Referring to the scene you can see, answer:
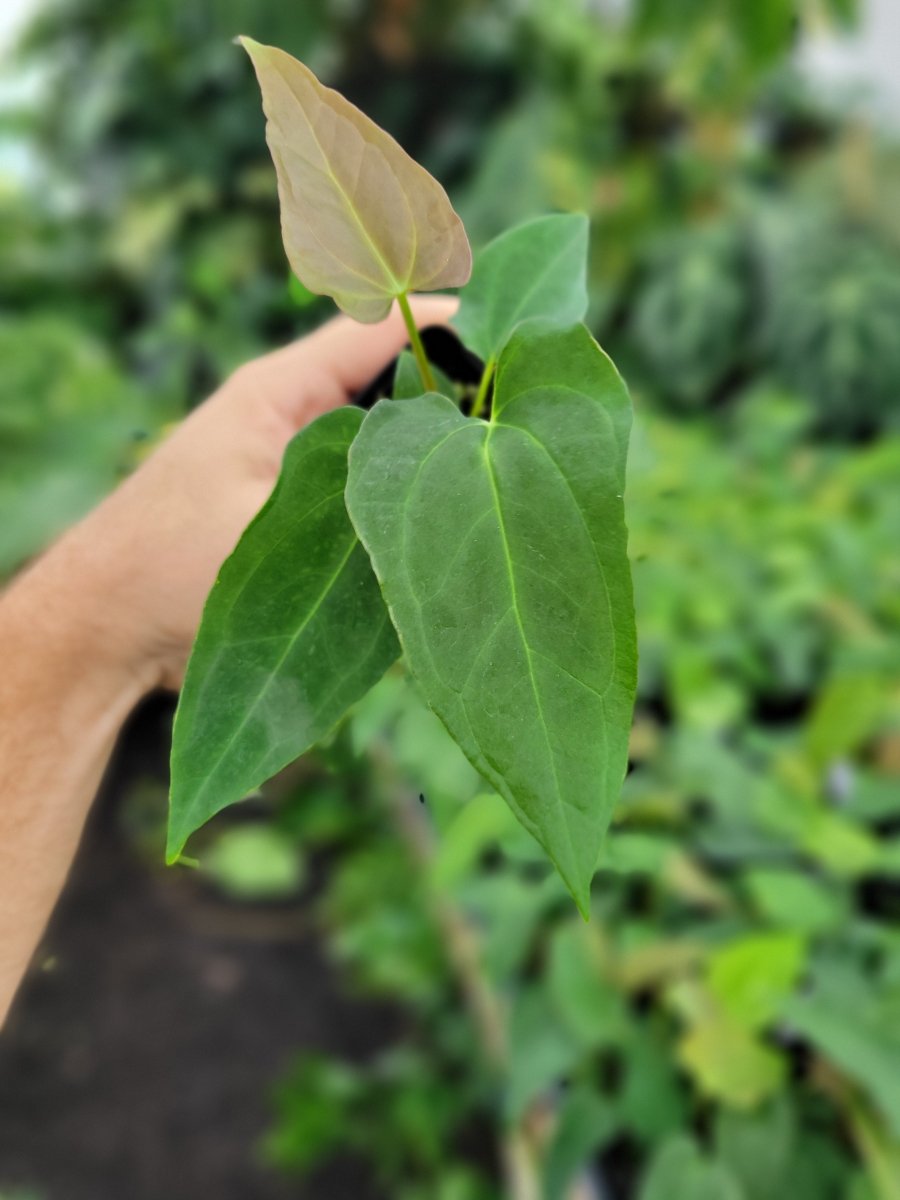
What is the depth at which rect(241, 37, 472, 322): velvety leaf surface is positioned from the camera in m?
0.21

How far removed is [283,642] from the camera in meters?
0.23

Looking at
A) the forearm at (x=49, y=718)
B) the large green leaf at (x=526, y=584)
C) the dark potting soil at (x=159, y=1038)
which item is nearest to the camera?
the large green leaf at (x=526, y=584)

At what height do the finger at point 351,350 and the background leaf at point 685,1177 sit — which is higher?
the finger at point 351,350

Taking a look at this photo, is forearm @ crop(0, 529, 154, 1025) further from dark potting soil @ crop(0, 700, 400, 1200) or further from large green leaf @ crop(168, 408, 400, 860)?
dark potting soil @ crop(0, 700, 400, 1200)

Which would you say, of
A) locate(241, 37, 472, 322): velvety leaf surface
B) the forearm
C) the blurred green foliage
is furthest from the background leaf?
locate(241, 37, 472, 322): velvety leaf surface

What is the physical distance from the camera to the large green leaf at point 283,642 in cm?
22

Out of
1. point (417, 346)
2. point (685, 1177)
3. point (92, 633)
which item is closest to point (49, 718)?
point (92, 633)

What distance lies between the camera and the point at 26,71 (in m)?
2.18

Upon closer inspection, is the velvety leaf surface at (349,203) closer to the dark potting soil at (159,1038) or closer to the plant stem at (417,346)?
the plant stem at (417,346)

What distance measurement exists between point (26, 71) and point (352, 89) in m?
0.81

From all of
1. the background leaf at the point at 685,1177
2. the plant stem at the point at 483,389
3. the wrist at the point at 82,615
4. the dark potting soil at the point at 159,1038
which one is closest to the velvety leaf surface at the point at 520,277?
the plant stem at the point at 483,389

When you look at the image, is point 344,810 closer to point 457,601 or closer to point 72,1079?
point 72,1079

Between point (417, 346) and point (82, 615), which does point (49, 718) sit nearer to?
point (82, 615)

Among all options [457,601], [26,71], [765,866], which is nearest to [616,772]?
[457,601]
